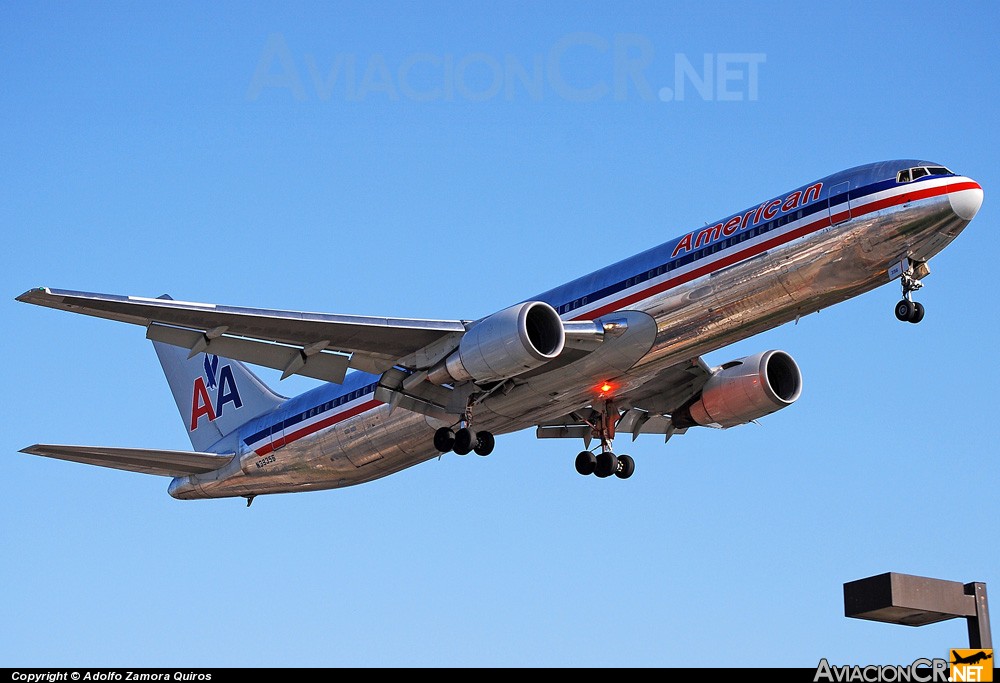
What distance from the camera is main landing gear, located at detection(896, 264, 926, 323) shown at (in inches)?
1077

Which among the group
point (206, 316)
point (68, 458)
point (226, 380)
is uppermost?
point (226, 380)

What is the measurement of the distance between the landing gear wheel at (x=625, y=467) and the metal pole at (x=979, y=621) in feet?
67.8

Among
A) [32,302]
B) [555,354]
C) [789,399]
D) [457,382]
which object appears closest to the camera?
[32,302]

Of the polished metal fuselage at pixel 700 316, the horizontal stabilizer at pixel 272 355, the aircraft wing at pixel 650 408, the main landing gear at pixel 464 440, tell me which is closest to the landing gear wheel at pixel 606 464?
the aircraft wing at pixel 650 408

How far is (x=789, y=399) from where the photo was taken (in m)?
34.3

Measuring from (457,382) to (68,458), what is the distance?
9.72 m

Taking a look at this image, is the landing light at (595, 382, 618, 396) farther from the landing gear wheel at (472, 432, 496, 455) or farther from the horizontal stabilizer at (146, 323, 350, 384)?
the horizontal stabilizer at (146, 323, 350, 384)

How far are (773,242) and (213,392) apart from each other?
781 inches

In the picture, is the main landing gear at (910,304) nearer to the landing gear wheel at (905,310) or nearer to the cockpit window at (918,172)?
the landing gear wheel at (905,310)

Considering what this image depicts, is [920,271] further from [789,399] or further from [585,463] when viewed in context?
[585,463]

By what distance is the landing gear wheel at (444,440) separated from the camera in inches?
1228

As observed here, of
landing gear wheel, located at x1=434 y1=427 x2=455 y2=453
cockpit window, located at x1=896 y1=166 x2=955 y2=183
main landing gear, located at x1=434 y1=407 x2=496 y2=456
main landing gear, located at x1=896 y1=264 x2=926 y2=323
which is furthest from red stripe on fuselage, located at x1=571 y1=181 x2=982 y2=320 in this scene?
landing gear wheel, located at x1=434 y1=427 x2=455 y2=453

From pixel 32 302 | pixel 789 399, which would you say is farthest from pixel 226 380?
pixel 789 399

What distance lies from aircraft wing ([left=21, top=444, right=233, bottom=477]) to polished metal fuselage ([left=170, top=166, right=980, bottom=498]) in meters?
4.21
